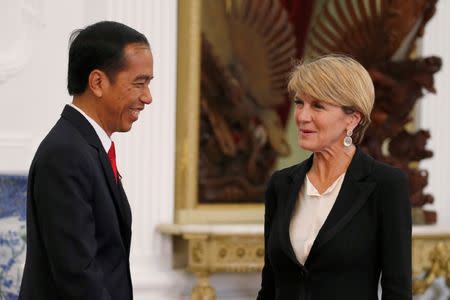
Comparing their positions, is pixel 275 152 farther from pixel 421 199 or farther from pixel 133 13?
pixel 133 13

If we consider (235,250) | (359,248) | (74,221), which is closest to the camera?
(74,221)

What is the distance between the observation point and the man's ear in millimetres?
2578

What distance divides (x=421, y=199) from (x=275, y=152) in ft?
3.20

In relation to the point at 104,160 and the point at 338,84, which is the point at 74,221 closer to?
the point at 104,160

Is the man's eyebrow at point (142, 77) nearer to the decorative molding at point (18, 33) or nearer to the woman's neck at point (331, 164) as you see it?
the woman's neck at point (331, 164)

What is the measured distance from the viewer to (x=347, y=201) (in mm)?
2959

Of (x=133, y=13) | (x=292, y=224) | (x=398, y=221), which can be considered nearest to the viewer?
(x=398, y=221)

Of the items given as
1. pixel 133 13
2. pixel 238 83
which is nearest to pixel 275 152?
pixel 238 83

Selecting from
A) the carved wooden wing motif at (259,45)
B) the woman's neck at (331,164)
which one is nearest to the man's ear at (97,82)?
the woman's neck at (331,164)

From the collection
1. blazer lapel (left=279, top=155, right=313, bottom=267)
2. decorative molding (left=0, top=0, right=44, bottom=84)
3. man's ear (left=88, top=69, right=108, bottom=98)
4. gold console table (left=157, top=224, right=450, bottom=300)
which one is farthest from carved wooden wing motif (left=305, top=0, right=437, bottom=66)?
man's ear (left=88, top=69, right=108, bottom=98)

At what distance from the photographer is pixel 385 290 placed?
286cm

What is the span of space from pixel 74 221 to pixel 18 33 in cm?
325

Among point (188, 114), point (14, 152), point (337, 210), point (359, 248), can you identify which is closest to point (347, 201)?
point (337, 210)

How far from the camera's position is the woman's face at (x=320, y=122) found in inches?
118
